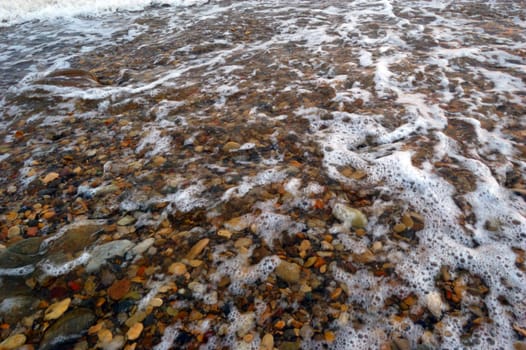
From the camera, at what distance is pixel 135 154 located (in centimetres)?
393

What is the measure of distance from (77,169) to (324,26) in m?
6.24

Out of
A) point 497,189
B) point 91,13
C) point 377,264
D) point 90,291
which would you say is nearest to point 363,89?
point 497,189

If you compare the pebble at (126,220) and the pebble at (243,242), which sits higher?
the pebble at (126,220)

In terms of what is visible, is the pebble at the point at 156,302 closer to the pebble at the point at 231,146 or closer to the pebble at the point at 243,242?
the pebble at the point at 243,242

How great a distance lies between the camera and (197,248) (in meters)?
2.73

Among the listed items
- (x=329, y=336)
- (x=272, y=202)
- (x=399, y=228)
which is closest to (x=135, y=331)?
(x=329, y=336)

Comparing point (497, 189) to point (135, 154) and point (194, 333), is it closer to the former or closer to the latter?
point (194, 333)

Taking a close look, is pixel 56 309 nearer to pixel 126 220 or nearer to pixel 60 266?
pixel 60 266

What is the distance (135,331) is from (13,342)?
2.33ft

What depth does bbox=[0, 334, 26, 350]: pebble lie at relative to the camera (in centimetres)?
207

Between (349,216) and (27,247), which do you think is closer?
(27,247)

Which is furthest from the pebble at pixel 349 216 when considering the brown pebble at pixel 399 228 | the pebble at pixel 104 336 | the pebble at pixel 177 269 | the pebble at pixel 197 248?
the pebble at pixel 104 336

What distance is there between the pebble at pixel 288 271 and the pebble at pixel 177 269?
0.69 m

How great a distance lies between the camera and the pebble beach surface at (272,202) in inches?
88.4
